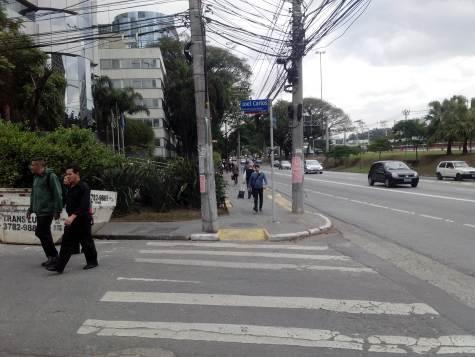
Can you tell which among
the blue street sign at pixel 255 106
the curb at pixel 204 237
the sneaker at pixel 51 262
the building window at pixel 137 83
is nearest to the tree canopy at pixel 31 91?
the blue street sign at pixel 255 106

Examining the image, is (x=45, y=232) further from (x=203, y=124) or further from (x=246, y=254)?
(x=203, y=124)

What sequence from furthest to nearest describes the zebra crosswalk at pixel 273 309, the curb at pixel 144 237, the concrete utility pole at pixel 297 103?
the concrete utility pole at pixel 297 103 < the curb at pixel 144 237 < the zebra crosswalk at pixel 273 309

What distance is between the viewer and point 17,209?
10.7 m

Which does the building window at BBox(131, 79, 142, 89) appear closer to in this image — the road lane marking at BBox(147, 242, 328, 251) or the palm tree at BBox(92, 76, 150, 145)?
the palm tree at BBox(92, 76, 150, 145)

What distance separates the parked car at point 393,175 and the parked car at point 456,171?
818 centimetres

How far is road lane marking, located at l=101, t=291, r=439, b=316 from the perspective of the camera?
575cm

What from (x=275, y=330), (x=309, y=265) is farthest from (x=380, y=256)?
(x=275, y=330)

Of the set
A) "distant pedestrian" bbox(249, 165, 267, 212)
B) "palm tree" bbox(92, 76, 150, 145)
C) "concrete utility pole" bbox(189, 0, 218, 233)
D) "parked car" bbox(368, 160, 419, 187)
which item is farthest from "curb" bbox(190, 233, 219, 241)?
"palm tree" bbox(92, 76, 150, 145)

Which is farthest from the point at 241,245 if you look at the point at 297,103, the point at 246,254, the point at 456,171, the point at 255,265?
Answer: the point at 456,171

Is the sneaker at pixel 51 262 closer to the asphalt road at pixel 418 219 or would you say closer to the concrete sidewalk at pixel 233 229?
the concrete sidewalk at pixel 233 229

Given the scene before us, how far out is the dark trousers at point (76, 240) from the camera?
7430 millimetres

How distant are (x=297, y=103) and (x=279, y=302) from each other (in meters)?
10.5

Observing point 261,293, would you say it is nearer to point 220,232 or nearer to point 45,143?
point 220,232

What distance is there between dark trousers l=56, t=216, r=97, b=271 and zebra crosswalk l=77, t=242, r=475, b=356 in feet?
2.58
